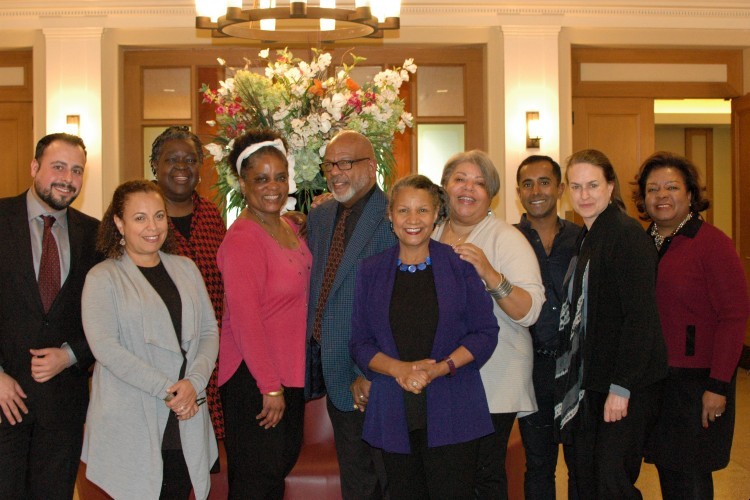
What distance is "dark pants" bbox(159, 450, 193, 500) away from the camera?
9.18 ft

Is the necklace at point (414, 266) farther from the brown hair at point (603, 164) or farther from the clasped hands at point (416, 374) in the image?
the brown hair at point (603, 164)

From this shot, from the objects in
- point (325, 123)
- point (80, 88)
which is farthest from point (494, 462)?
point (80, 88)

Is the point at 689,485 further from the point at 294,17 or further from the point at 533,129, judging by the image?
the point at 533,129

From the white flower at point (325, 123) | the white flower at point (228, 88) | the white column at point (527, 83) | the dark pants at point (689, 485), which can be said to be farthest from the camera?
the white column at point (527, 83)

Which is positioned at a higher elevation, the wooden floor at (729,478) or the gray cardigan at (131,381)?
the gray cardigan at (131,381)

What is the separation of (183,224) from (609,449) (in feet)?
6.08

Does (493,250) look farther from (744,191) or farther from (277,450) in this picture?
(744,191)

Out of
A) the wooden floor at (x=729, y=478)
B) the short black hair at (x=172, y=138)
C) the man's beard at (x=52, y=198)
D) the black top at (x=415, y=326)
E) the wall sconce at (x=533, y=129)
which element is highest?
the wall sconce at (x=533, y=129)

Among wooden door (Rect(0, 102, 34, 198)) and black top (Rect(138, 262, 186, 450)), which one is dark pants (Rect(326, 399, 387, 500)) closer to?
black top (Rect(138, 262, 186, 450))

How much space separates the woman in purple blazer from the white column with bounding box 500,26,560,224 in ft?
14.8

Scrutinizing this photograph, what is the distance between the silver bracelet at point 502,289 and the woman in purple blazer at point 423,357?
0.08 metres

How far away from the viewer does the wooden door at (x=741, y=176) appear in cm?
775

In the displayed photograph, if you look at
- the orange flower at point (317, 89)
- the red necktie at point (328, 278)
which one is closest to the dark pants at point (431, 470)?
the red necktie at point (328, 278)

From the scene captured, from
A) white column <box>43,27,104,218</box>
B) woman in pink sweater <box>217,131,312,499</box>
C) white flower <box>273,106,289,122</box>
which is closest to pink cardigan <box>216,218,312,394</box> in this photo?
woman in pink sweater <box>217,131,312,499</box>
